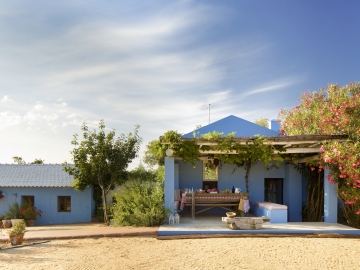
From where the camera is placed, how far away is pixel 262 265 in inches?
264

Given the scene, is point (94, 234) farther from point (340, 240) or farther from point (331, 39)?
point (331, 39)

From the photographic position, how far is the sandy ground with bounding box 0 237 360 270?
22.2 feet

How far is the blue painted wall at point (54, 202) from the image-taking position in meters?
17.3

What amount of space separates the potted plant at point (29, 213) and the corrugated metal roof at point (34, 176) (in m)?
1.21

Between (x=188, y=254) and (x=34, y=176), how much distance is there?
13.7m

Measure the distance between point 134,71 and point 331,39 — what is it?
8655 mm

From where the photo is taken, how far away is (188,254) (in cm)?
748

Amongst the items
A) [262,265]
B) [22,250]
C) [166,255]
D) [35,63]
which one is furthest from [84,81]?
[262,265]

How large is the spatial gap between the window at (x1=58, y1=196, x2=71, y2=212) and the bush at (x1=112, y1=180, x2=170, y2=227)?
7192 mm

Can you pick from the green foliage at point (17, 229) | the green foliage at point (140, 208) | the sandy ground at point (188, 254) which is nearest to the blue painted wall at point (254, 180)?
the green foliage at point (140, 208)

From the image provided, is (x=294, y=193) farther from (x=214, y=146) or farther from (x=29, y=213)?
(x=29, y=213)

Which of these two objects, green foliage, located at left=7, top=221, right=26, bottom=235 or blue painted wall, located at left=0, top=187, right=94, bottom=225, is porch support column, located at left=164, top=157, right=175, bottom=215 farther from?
blue painted wall, located at left=0, top=187, right=94, bottom=225

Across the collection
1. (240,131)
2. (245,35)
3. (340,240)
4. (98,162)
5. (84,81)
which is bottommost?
(340,240)

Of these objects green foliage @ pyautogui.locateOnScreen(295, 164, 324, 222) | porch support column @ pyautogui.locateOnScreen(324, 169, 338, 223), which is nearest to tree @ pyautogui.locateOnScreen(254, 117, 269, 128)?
green foliage @ pyautogui.locateOnScreen(295, 164, 324, 222)
